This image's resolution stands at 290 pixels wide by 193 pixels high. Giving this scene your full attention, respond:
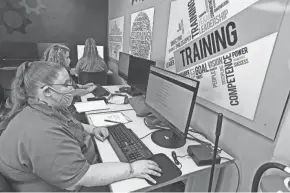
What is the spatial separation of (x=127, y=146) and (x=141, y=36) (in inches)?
62.9

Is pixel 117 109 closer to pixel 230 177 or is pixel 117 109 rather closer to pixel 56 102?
pixel 56 102

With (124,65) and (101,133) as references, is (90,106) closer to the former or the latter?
(101,133)

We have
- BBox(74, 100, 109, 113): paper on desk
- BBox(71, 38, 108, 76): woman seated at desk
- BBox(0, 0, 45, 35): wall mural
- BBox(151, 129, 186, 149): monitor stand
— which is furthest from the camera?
BBox(0, 0, 45, 35): wall mural

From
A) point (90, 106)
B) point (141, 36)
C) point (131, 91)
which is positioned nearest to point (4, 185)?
point (90, 106)

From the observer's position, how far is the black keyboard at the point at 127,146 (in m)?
1.02

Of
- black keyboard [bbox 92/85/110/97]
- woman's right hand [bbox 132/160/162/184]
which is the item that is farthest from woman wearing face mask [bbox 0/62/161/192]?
black keyboard [bbox 92/85/110/97]

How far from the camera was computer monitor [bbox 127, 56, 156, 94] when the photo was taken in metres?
1.74

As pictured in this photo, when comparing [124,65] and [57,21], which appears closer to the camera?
[124,65]

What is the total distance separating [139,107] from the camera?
5.43 ft

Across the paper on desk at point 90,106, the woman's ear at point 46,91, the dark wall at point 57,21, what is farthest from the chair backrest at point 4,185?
the dark wall at point 57,21

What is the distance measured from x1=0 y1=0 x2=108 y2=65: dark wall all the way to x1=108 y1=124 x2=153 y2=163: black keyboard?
Answer: 3.48 m

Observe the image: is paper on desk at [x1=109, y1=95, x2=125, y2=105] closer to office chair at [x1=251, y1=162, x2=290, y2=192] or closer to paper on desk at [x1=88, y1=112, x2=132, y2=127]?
paper on desk at [x1=88, y1=112, x2=132, y2=127]

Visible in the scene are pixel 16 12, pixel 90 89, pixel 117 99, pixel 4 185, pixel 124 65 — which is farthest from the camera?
pixel 16 12

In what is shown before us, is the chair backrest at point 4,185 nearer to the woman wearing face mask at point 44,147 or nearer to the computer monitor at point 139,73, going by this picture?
the woman wearing face mask at point 44,147
